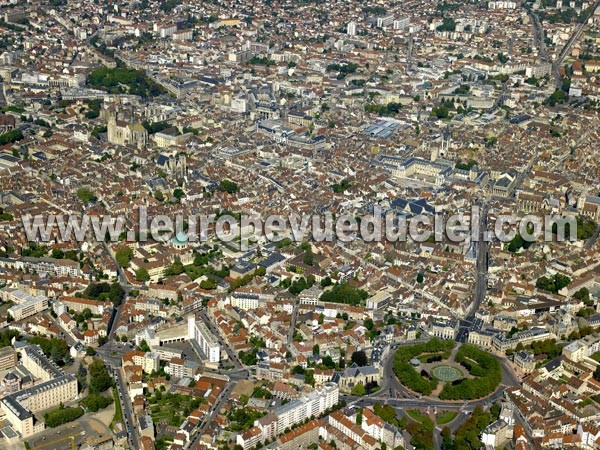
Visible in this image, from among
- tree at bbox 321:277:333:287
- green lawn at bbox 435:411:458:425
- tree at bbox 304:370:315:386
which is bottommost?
green lawn at bbox 435:411:458:425

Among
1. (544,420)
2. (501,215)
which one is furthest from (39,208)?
(544,420)

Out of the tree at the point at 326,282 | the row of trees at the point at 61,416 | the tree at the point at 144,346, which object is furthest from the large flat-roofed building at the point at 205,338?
the tree at the point at 326,282

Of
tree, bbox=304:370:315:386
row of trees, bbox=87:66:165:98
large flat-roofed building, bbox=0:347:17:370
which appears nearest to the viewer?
tree, bbox=304:370:315:386

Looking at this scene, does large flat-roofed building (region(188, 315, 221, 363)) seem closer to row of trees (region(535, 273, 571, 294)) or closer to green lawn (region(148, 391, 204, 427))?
green lawn (region(148, 391, 204, 427))

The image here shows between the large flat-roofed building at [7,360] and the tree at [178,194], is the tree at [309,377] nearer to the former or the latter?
the large flat-roofed building at [7,360]

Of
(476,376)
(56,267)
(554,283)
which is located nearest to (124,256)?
(56,267)

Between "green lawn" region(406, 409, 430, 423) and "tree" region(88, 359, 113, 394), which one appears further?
"tree" region(88, 359, 113, 394)

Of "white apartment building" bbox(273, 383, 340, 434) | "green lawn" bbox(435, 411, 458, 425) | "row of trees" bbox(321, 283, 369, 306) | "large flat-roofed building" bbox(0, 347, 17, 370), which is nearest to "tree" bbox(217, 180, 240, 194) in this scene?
"row of trees" bbox(321, 283, 369, 306)
